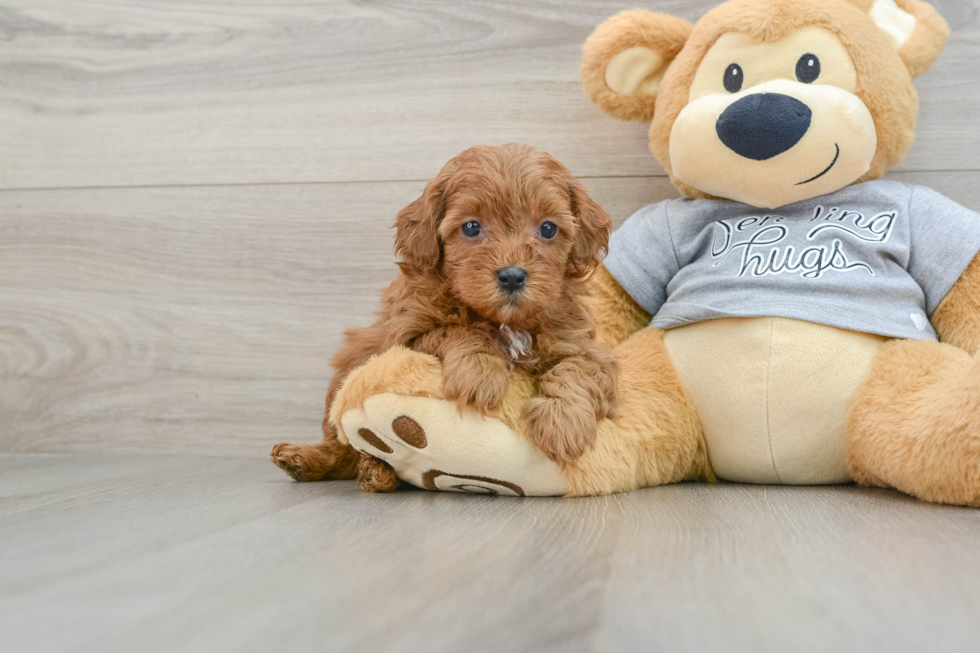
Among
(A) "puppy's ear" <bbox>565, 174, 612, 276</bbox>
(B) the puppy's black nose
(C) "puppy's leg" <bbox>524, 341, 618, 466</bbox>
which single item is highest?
(A) "puppy's ear" <bbox>565, 174, 612, 276</bbox>

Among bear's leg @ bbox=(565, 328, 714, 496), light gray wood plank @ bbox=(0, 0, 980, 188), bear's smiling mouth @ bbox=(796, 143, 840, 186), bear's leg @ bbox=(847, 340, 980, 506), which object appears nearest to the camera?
bear's leg @ bbox=(847, 340, 980, 506)

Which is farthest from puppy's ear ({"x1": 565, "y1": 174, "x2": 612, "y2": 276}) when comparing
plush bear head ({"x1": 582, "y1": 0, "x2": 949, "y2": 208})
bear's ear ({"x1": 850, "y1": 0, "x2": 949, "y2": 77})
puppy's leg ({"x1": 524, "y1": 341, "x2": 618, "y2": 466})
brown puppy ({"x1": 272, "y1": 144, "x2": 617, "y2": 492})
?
bear's ear ({"x1": 850, "y1": 0, "x2": 949, "y2": 77})

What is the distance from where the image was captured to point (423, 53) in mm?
1563

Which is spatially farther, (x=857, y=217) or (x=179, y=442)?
(x=179, y=442)

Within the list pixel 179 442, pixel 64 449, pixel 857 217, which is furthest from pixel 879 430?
pixel 64 449

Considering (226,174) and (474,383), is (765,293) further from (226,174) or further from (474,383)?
(226,174)

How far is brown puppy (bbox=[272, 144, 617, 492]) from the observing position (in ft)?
3.10

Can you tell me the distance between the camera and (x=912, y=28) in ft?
4.07

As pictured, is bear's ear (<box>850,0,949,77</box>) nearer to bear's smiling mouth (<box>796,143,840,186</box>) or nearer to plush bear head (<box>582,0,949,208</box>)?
plush bear head (<box>582,0,949,208</box>)

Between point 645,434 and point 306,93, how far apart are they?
3.44ft

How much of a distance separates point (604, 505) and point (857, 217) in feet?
2.10

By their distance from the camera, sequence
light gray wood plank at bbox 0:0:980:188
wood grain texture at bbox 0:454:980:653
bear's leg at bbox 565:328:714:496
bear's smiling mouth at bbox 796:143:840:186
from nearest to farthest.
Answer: wood grain texture at bbox 0:454:980:653
bear's leg at bbox 565:328:714:496
bear's smiling mouth at bbox 796:143:840:186
light gray wood plank at bbox 0:0:980:188

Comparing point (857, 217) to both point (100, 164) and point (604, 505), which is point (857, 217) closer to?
point (604, 505)

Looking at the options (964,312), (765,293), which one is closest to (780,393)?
(765,293)
